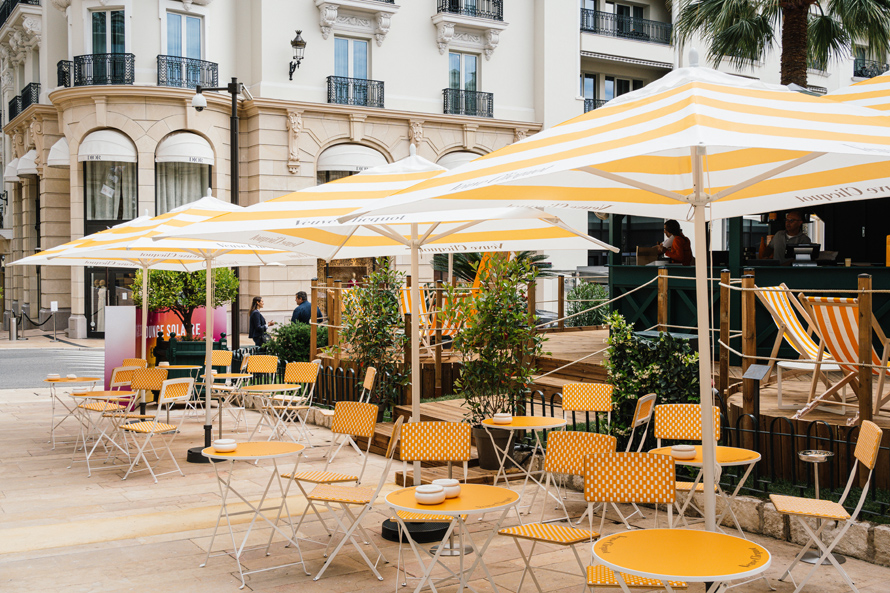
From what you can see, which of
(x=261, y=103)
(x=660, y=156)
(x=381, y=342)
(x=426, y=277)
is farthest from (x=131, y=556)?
(x=426, y=277)

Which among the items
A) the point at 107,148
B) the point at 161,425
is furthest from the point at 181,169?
the point at 161,425

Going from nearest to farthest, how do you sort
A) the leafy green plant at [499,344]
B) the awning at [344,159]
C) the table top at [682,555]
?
the table top at [682,555], the leafy green plant at [499,344], the awning at [344,159]

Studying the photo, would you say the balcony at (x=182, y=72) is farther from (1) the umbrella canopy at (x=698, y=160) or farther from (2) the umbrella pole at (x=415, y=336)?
(1) the umbrella canopy at (x=698, y=160)

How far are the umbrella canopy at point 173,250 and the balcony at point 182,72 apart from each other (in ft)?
52.4

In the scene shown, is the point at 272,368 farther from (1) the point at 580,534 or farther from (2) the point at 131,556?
(1) the point at 580,534

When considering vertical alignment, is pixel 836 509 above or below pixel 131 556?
above

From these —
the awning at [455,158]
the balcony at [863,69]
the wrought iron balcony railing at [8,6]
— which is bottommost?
the awning at [455,158]

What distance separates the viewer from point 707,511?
4.29 meters

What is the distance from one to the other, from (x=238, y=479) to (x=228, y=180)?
815 inches

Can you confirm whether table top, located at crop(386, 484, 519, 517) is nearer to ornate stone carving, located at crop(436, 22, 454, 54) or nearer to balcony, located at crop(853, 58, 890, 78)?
ornate stone carving, located at crop(436, 22, 454, 54)

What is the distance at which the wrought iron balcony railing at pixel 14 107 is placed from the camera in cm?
3291

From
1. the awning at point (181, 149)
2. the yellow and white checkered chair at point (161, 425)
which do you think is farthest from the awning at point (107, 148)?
the yellow and white checkered chair at point (161, 425)

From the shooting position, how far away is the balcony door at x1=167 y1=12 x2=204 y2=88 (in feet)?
86.9

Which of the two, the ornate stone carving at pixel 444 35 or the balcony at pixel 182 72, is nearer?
the balcony at pixel 182 72
